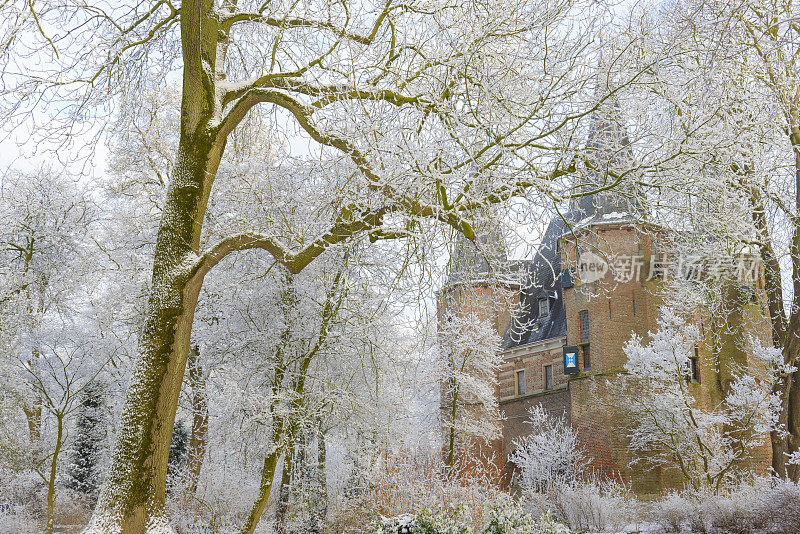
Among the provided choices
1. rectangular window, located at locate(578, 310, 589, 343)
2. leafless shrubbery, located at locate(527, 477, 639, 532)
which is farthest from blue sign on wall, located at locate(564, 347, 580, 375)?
leafless shrubbery, located at locate(527, 477, 639, 532)

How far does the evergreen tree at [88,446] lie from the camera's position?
20.7 meters

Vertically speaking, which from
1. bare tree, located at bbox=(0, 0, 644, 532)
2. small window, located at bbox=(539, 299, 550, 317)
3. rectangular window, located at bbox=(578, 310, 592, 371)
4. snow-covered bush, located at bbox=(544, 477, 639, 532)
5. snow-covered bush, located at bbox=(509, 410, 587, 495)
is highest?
small window, located at bbox=(539, 299, 550, 317)

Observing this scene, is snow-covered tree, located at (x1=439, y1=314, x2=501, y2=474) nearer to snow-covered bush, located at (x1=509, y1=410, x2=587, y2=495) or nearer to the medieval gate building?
the medieval gate building

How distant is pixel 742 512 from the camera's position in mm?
11891

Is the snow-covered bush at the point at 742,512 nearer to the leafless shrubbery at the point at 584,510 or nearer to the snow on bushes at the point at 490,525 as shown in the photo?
the leafless shrubbery at the point at 584,510

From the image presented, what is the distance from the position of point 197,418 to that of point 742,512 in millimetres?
11517

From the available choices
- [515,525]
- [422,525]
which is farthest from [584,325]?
→ [422,525]

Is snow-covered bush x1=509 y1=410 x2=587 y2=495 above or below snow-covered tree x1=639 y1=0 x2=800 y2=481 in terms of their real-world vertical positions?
below

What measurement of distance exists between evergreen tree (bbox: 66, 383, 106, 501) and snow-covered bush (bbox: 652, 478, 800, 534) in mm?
16208

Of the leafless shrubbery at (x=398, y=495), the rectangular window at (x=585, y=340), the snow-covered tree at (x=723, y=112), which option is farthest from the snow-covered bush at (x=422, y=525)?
the rectangular window at (x=585, y=340)

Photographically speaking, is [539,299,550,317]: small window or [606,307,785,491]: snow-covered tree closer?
[606,307,785,491]: snow-covered tree

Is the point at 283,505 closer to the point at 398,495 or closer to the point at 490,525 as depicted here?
the point at 398,495

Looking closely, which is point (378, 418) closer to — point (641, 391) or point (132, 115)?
point (132, 115)

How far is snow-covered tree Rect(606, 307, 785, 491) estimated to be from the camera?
68.4ft
